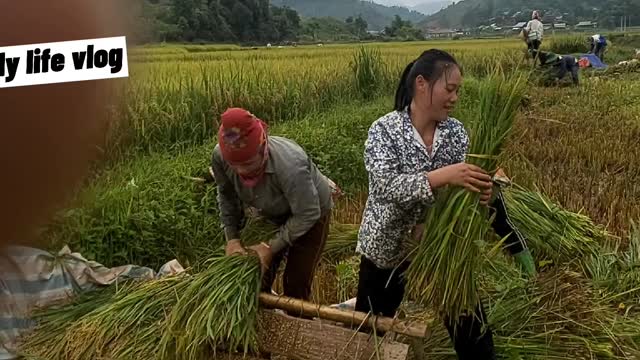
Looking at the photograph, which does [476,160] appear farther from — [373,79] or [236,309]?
[373,79]

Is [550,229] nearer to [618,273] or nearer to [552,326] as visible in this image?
[618,273]

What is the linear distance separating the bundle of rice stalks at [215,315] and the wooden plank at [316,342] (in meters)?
0.06

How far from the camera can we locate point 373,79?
9445 mm

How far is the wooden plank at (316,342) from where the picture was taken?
2.06 m

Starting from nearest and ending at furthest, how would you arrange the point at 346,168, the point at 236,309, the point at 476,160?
the point at 476,160 < the point at 236,309 < the point at 346,168

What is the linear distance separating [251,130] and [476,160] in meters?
0.79

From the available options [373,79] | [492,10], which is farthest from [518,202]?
[492,10]

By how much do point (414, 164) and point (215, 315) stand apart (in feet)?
2.61

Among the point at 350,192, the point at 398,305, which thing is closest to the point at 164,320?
the point at 398,305

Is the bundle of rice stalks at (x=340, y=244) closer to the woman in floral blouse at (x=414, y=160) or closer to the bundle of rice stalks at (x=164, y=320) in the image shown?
the bundle of rice stalks at (x=164, y=320)

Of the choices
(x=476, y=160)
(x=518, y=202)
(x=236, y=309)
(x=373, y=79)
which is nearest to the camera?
(x=476, y=160)

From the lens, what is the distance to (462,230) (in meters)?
1.94

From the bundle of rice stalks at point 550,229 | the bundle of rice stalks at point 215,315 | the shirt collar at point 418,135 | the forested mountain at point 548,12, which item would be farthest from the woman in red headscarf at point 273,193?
the forested mountain at point 548,12

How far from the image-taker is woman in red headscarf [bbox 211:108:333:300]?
2402mm
